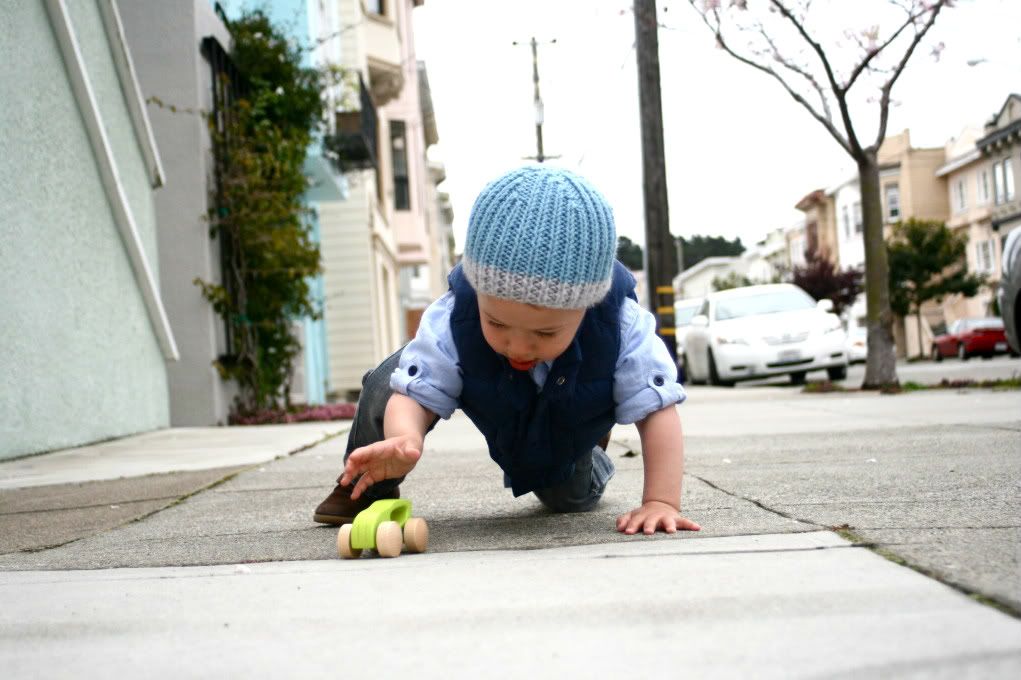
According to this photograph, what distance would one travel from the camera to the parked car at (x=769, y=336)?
1423 cm

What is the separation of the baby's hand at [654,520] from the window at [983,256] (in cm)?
4190

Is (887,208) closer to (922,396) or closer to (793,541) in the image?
(922,396)

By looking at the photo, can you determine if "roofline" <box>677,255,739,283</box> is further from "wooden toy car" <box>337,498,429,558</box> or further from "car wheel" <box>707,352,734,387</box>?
"wooden toy car" <box>337,498,429,558</box>

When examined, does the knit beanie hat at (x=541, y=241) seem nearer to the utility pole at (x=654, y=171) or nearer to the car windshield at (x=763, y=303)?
the utility pole at (x=654, y=171)

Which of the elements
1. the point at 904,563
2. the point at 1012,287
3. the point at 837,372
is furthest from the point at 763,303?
the point at 904,563

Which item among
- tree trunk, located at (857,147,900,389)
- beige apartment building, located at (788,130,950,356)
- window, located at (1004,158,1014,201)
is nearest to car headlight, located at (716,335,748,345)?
tree trunk, located at (857,147,900,389)

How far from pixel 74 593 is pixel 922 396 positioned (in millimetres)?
8520

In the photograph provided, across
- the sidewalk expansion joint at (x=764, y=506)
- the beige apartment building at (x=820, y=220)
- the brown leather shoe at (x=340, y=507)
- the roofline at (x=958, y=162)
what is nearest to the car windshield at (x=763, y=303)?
the sidewalk expansion joint at (x=764, y=506)

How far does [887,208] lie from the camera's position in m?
48.3

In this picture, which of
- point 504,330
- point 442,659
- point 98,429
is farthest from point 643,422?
point 98,429

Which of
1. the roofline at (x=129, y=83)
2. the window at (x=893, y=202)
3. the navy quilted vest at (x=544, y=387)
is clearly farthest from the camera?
the window at (x=893, y=202)

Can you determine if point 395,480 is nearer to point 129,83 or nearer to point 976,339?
point 129,83

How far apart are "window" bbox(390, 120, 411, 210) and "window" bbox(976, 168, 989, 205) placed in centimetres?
2558

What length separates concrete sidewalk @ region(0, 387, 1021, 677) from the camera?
4.80 feet
